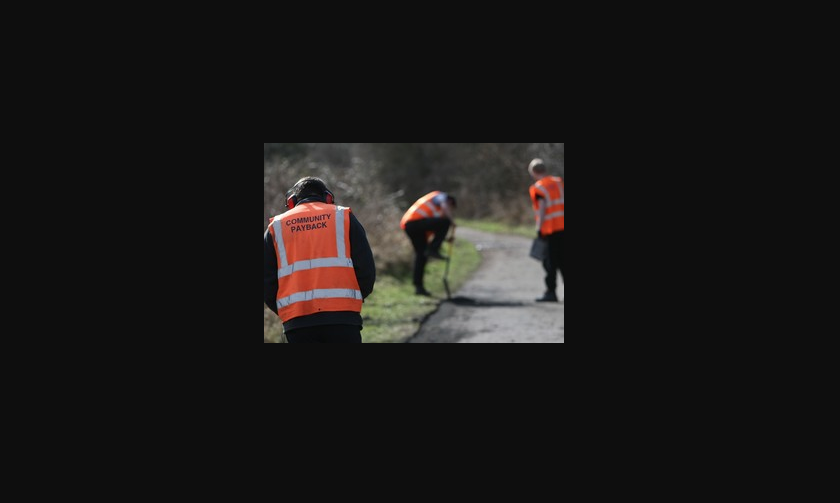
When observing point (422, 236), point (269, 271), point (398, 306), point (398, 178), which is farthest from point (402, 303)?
point (398, 178)

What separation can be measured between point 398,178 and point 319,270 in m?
24.7

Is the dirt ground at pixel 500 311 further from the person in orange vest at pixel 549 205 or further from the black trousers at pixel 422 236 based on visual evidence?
the person in orange vest at pixel 549 205

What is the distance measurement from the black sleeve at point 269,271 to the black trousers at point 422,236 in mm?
7989

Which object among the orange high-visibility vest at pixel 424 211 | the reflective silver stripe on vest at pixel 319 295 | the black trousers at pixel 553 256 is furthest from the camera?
the orange high-visibility vest at pixel 424 211

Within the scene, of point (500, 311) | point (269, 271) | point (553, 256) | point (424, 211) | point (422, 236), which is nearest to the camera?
point (269, 271)

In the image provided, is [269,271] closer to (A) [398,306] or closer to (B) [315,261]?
(B) [315,261]

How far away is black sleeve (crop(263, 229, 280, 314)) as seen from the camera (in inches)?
224

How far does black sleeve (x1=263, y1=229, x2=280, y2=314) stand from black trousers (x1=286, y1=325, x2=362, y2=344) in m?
0.30

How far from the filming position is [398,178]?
3006cm

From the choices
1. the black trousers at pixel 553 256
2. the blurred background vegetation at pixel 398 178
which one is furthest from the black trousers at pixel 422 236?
the black trousers at pixel 553 256

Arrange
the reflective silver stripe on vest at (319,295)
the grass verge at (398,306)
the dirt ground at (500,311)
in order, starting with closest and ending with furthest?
the reflective silver stripe on vest at (319,295) → the grass verge at (398,306) → the dirt ground at (500,311)

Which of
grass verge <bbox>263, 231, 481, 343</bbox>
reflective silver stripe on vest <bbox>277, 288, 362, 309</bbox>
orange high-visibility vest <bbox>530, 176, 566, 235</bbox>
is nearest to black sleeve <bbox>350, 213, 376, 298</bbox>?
reflective silver stripe on vest <bbox>277, 288, 362, 309</bbox>

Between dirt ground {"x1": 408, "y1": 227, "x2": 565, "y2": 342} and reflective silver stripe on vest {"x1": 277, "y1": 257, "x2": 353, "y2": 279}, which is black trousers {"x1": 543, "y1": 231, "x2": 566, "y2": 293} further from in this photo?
reflective silver stripe on vest {"x1": 277, "y1": 257, "x2": 353, "y2": 279}

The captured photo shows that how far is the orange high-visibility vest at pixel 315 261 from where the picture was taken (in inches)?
218
